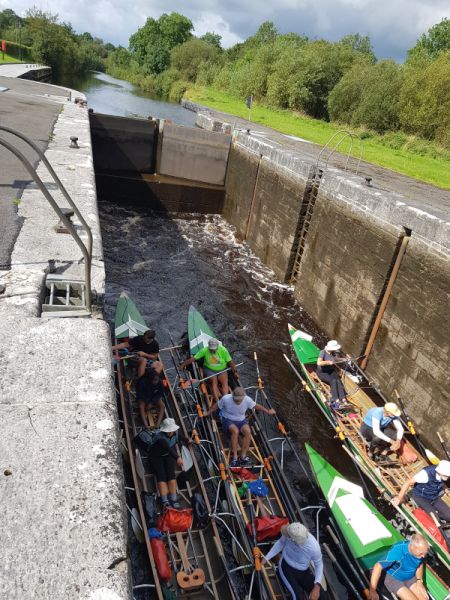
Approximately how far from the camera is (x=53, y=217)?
7.51m

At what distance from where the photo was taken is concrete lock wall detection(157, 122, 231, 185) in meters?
21.0

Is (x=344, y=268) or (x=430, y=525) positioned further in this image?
(x=344, y=268)

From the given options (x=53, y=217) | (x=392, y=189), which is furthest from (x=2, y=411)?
(x=392, y=189)

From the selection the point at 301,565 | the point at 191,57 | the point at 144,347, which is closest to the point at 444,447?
the point at 301,565

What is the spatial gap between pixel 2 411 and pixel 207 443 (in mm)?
4809

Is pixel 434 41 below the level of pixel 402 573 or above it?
above

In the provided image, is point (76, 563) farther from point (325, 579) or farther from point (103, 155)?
point (103, 155)

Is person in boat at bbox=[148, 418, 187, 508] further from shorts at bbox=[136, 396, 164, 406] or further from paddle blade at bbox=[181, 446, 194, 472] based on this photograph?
shorts at bbox=[136, 396, 164, 406]

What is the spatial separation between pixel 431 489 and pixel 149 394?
4.61 m

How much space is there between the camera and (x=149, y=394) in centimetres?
739

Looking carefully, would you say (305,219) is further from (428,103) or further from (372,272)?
(428,103)

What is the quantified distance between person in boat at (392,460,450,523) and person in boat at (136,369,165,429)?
13.4 feet

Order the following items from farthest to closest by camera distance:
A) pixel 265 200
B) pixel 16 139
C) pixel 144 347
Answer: pixel 265 200, pixel 16 139, pixel 144 347

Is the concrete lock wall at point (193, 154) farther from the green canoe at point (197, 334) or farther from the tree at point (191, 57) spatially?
the tree at point (191, 57)
